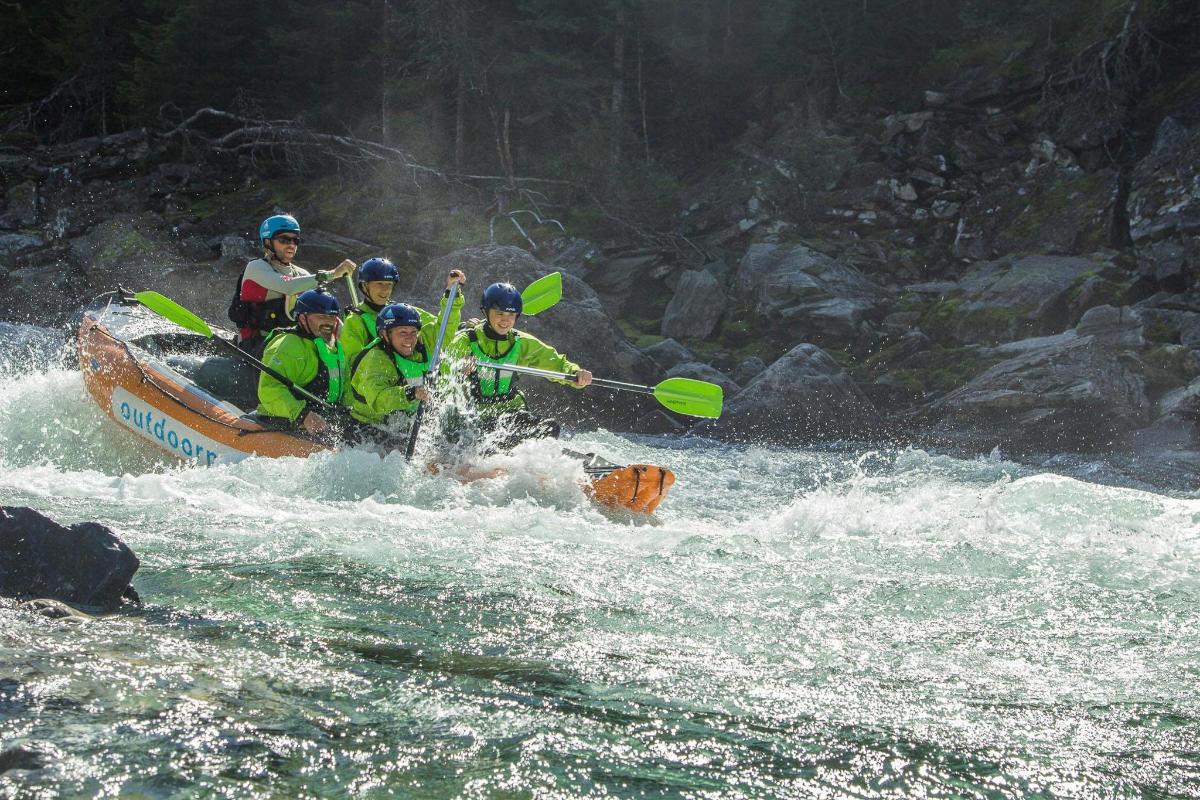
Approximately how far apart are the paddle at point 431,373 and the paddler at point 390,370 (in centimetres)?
8

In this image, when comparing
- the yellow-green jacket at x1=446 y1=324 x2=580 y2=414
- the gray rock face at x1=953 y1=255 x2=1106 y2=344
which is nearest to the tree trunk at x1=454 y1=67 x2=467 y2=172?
the gray rock face at x1=953 y1=255 x2=1106 y2=344

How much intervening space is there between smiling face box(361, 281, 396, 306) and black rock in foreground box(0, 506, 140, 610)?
14.8ft

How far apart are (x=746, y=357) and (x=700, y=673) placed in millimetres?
11412

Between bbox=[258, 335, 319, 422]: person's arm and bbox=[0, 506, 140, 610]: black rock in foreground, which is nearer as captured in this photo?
bbox=[0, 506, 140, 610]: black rock in foreground

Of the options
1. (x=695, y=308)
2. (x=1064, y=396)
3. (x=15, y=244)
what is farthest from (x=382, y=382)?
(x=15, y=244)

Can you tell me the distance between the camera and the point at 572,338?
44.7 ft

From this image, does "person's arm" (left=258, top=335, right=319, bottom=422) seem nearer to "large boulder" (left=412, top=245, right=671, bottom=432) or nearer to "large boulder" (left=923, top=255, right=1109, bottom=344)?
"large boulder" (left=412, top=245, right=671, bottom=432)

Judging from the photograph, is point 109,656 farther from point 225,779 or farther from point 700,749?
point 700,749

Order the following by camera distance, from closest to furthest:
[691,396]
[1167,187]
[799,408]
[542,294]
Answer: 1. [691,396]
2. [542,294]
3. [799,408]
4. [1167,187]

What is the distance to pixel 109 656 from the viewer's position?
344cm

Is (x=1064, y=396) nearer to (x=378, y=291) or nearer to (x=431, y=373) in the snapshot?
(x=431, y=373)

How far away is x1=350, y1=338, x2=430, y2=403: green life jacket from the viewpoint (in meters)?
7.81

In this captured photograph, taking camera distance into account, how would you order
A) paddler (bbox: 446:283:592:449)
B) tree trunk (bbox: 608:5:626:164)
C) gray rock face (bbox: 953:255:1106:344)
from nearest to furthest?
paddler (bbox: 446:283:592:449), gray rock face (bbox: 953:255:1106:344), tree trunk (bbox: 608:5:626:164)

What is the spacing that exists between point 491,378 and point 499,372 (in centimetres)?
7
